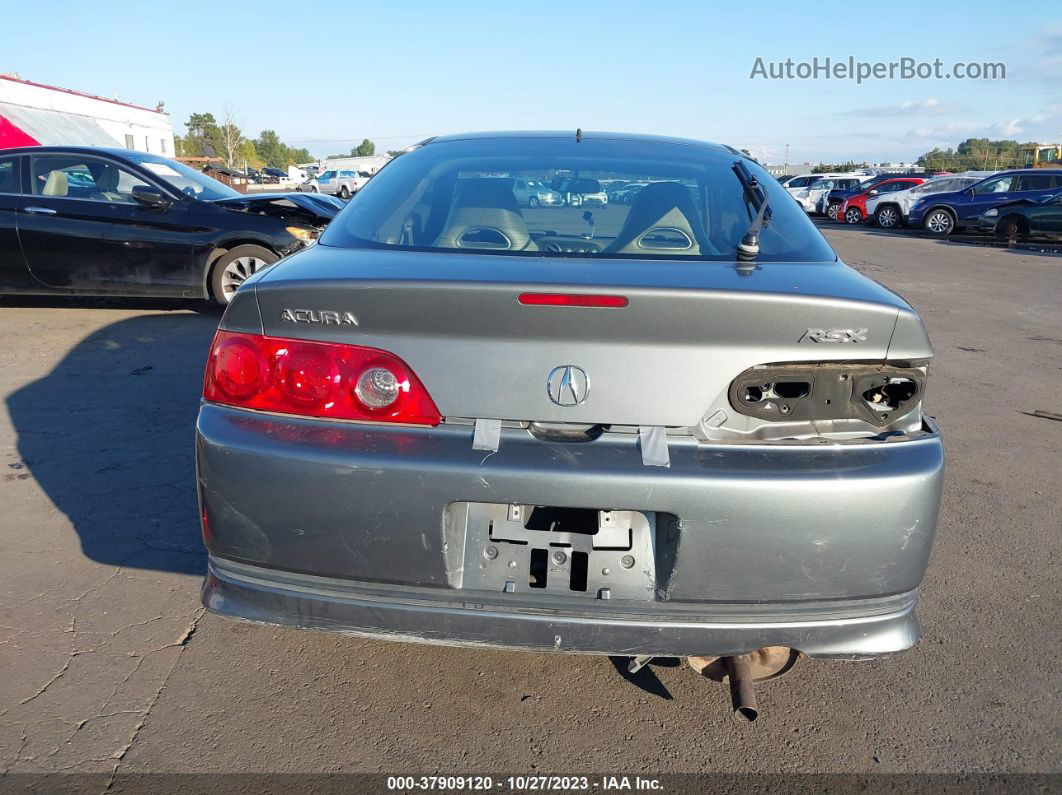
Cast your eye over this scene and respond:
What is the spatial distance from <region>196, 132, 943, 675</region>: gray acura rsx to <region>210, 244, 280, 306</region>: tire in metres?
5.87

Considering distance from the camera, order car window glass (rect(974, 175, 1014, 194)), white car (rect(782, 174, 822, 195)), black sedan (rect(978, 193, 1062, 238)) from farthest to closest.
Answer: white car (rect(782, 174, 822, 195)) → car window glass (rect(974, 175, 1014, 194)) → black sedan (rect(978, 193, 1062, 238))

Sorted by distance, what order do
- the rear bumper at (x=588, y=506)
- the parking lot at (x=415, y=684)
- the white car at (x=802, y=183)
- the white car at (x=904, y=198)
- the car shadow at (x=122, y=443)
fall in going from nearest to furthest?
the rear bumper at (x=588, y=506) < the parking lot at (x=415, y=684) < the car shadow at (x=122, y=443) < the white car at (x=904, y=198) < the white car at (x=802, y=183)

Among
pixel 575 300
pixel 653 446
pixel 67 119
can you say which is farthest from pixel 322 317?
pixel 67 119

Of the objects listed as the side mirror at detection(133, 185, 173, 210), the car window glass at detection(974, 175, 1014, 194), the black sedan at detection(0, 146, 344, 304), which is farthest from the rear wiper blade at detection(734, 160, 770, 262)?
the car window glass at detection(974, 175, 1014, 194)

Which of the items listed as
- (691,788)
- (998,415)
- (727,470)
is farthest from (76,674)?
(998,415)

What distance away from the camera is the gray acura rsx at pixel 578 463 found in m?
1.98

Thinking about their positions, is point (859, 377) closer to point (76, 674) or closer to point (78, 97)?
point (76, 674)

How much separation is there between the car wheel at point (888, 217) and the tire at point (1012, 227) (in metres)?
5.38

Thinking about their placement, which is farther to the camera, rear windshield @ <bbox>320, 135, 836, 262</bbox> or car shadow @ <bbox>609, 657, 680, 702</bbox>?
rear windshield @ <bbox>320, 135, 836, 262</bbox>

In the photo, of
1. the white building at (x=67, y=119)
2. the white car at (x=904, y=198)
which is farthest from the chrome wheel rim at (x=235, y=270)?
the white car at (x=904, y=198)

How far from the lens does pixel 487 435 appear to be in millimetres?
2021

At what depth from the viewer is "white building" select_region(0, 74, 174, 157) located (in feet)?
84.8

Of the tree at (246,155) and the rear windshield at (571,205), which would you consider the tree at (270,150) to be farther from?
the rear windshield at (571,205)

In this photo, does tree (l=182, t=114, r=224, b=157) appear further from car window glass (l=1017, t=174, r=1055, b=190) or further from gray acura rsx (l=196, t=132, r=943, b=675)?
gray acura rsx (l=196, t=132, r=943, b=675)
